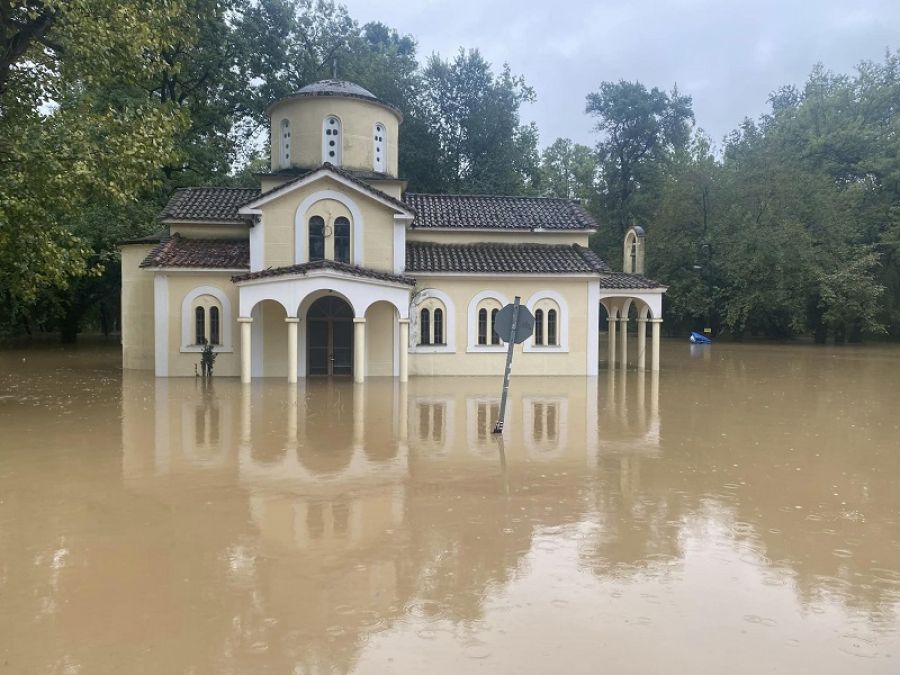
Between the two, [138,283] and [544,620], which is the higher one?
[138,283]

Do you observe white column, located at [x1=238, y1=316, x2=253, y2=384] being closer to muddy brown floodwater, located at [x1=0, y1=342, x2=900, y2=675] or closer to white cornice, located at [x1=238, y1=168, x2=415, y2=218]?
white cornice, located at [x1=238, y1=168, x2=415, y2=218]

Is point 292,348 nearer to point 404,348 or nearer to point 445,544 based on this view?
point 404,348

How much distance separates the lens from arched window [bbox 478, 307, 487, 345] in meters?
24.5

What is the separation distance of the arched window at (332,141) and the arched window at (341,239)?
3.81 metres

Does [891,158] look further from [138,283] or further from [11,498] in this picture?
[11,498]

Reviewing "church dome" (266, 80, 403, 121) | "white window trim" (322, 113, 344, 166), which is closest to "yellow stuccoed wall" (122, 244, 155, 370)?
"white window trim" (322, 113, 344, 166)

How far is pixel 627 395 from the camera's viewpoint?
1925 cm

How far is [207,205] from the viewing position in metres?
25.5

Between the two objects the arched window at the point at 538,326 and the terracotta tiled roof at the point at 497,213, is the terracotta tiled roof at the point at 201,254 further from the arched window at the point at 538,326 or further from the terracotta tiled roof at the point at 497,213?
the arched window at the point at 538,326

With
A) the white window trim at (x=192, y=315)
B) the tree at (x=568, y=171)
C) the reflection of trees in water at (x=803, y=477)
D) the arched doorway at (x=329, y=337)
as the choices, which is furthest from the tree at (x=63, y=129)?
the tree at (x=568, y=171)

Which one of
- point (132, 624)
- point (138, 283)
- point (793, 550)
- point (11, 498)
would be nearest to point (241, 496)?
point (11, 498)

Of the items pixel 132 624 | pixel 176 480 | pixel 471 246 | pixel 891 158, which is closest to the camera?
pixel 132 624

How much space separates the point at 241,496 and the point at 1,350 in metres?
34.7

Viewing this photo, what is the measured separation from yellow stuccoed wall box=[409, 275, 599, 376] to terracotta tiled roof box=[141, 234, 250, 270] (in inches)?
240
